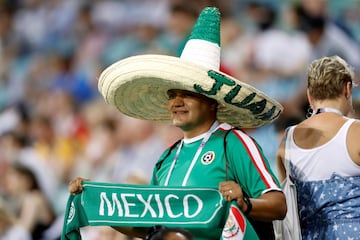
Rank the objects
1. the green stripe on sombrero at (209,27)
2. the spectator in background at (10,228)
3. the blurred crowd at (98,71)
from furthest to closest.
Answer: the spectator in background at (10,228) < the blurred crowd at (98,71) < the green stripe on sombrero at (209,27)

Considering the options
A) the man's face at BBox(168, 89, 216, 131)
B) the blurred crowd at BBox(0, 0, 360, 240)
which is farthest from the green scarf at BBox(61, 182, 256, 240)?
the blurred crowd at BBox(0, 0, 360, 240)

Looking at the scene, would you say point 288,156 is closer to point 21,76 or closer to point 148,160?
point 148,160

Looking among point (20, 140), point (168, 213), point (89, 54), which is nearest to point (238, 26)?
point (89, 54)

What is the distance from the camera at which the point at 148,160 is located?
25.9 feet

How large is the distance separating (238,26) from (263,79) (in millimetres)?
580

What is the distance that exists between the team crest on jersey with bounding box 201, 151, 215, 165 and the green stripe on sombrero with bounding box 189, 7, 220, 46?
1.76 feet

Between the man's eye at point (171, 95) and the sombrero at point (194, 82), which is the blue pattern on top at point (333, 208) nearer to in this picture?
the sombrero at point (194, 82)

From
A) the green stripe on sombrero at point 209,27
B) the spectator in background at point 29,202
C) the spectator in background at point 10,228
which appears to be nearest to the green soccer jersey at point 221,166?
the green stripe on sombrero at point 209,27

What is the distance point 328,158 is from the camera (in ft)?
14.4

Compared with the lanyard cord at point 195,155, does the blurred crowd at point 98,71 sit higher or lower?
higher

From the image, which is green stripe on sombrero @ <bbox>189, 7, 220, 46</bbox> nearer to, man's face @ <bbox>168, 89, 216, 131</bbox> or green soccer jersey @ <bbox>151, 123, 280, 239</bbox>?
man's face @ <bbox>168, 89, 216, 131</bbox>

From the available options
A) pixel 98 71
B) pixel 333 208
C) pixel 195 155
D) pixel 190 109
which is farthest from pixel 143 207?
pixel 98 71

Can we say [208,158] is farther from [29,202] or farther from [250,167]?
[29,202]

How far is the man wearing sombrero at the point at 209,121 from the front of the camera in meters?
3.97
